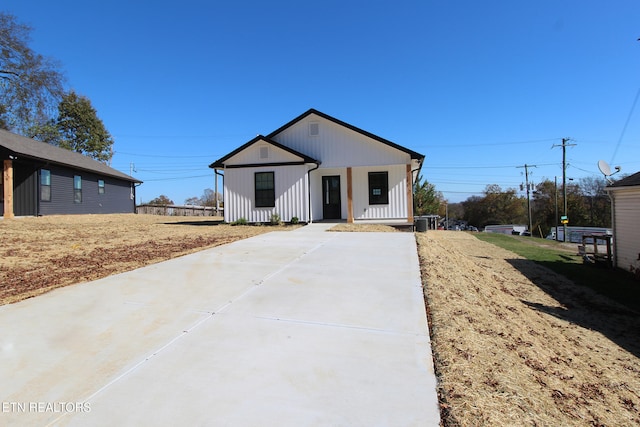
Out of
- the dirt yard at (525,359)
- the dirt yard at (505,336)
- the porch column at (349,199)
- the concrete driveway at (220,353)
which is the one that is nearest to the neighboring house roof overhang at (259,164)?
the porch column at (349,199)

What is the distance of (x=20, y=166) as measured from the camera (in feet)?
54.5

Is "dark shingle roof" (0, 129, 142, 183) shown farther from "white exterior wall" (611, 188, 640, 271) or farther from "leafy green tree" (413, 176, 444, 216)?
"leafy green tree" (413, 176, 444, 216)

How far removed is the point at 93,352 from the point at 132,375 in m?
0.63

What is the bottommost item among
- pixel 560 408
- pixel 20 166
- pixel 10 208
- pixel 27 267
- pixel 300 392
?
pixel 560 408

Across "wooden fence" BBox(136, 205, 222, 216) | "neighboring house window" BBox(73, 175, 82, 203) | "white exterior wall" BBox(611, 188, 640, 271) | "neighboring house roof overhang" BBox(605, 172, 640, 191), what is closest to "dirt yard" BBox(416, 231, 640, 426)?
"white exterior wall" BBox(611, 188, 640, 271)

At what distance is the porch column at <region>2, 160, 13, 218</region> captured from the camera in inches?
605

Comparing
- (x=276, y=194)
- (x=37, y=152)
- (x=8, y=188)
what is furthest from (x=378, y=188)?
(x=37, y=152)

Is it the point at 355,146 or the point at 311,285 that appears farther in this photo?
the point at 355,146

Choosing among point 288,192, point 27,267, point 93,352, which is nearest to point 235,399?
point 93,352

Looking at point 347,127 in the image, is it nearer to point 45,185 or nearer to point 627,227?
point 627,227

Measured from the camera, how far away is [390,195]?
15914 mm

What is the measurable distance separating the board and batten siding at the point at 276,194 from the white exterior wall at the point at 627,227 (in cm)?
1129

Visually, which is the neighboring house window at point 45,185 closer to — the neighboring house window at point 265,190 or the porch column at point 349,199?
the neighboring house window at point 265,190

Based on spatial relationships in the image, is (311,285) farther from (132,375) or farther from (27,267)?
(27,267)
